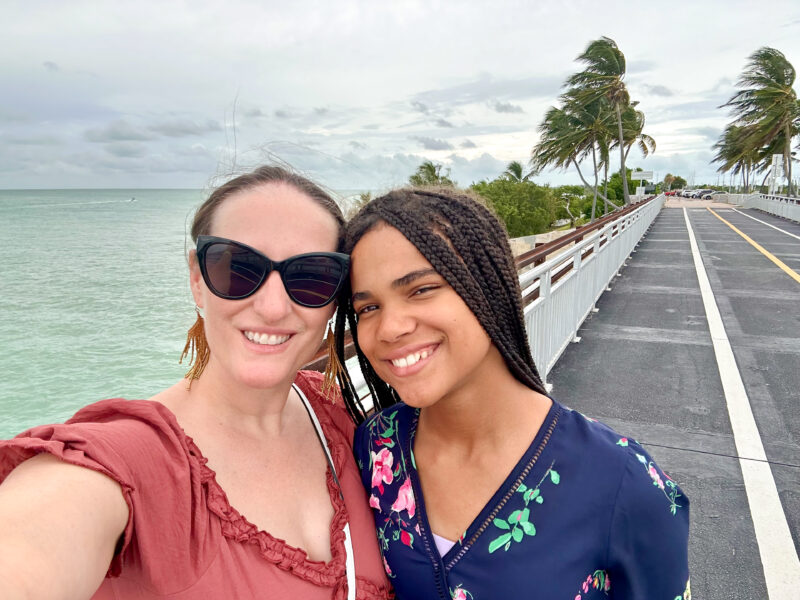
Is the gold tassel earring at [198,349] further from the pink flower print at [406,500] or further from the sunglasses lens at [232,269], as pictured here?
the pink flower print at [406,500]

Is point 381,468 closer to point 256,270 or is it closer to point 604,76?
point 256,270

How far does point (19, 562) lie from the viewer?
87cm

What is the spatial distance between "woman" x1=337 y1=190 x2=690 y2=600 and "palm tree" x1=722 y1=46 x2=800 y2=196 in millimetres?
45777

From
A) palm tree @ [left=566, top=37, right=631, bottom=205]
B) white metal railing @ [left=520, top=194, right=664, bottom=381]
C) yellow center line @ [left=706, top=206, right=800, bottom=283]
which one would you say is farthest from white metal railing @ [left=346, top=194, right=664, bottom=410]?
palm tree @ [left=566, top=37, right=631, bottom=205]

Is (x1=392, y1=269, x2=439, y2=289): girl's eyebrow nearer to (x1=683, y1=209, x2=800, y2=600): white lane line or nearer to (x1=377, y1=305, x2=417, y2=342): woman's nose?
(x1=377, y1=305, x2=417, y2=342): woman's nose

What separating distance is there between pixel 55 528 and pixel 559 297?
5.16 meters

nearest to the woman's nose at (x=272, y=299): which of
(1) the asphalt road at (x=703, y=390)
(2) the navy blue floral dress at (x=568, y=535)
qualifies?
(2) the navy blue floral dress at (x=568, y=535)

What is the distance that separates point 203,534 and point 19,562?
37 centimetres

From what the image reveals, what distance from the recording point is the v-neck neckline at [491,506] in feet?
4.39

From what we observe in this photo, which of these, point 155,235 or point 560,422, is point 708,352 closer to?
point 560,422

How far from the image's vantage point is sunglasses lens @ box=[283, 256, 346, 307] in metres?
1.49

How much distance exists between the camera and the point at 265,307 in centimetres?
145

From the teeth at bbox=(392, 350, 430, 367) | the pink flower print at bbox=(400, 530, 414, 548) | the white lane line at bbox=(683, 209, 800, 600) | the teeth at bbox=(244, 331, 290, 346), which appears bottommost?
the white lane line at bbox=(683, 209, 800, 600)

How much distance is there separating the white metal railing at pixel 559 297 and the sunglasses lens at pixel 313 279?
2.21 ft
